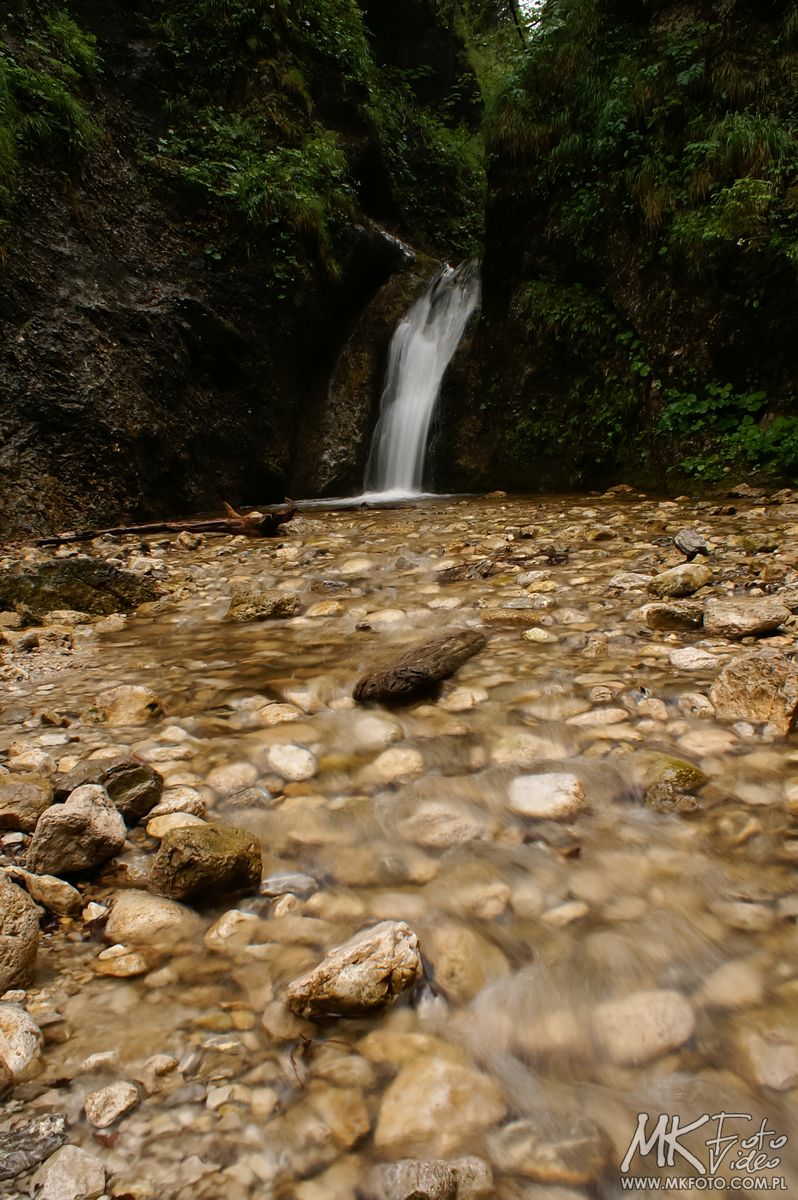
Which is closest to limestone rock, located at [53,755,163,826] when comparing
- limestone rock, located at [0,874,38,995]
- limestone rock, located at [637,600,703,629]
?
limestone rock, located at [0,874,38,995]

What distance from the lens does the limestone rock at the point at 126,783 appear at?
1.44 metres

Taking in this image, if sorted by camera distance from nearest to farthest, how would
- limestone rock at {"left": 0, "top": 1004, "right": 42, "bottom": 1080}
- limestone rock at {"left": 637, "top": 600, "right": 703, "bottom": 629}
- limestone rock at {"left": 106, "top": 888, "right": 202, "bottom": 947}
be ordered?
limestone rock at {"left": 0, "top": 1004, "right": 42, "bottom": 1080} < limestone rock at {"left": 106, "top": 888, "right": 202, "bottom": 947} < limestone rock at {"left": 637, "top": 600, "right": 703, "bottom": 629}

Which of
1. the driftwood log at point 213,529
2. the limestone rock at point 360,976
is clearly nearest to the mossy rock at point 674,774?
the limestone rock at point 360,976

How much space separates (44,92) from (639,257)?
6.44 meters

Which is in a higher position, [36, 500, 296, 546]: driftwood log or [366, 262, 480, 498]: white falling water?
[366, 262, 480, 498]: white falling water

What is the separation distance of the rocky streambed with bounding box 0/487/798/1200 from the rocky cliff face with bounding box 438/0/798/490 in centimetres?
482

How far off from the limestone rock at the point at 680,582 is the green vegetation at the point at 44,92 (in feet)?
21.7

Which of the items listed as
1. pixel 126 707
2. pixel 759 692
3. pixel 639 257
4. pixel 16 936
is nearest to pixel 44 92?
pixel 639 257

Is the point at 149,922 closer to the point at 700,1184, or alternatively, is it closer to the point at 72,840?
the point at 72,840

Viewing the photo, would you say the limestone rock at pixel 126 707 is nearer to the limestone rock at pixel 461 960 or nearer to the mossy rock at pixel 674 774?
the limestone rock at pixel 461 960

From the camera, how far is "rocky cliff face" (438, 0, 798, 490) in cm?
604

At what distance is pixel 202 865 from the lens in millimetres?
1208

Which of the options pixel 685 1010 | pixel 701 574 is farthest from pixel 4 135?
pixel 685 1010

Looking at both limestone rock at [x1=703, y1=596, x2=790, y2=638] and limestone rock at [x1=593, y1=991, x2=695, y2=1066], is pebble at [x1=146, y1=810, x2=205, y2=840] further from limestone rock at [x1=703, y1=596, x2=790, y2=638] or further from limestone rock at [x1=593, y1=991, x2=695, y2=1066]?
limestone rock at [x1=703, y1=596, x2=790, y2=638]
